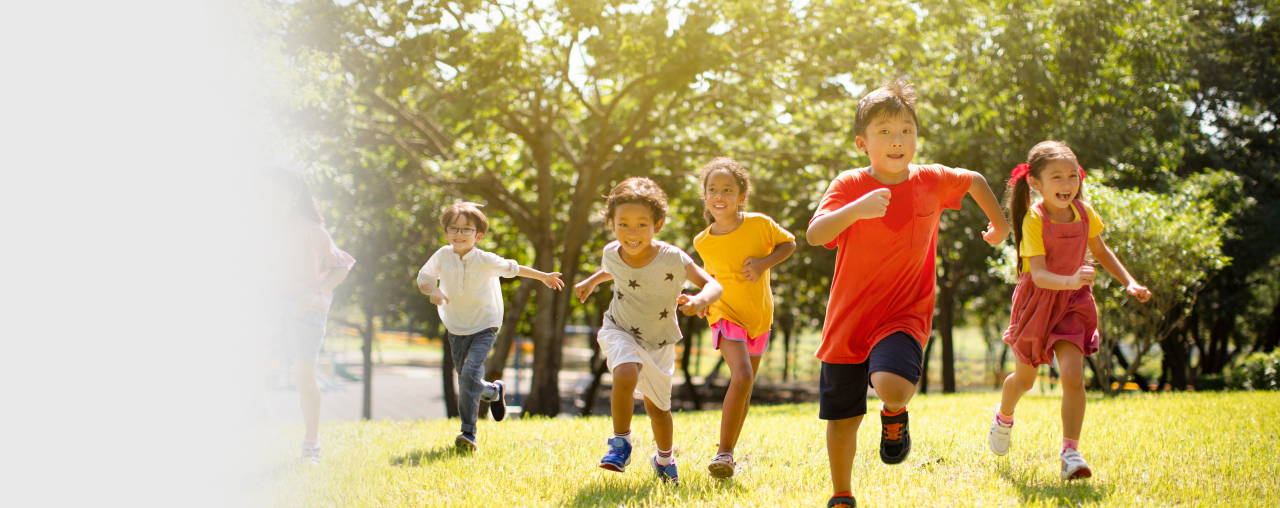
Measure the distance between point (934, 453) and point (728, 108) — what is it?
8.72 m

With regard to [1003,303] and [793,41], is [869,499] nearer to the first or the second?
[793,41]

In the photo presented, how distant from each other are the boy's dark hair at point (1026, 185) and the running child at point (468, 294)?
287 centimetres

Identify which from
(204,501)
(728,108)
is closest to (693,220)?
(728,108)

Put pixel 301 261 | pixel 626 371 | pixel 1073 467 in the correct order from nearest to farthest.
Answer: pixel 1073 467 → pixel 626 371 → pixel 301 261

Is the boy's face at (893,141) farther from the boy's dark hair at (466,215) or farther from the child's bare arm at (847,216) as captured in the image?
the boy's dark hair at (466,215)

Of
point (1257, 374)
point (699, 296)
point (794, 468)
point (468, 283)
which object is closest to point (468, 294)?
point (468, 283)

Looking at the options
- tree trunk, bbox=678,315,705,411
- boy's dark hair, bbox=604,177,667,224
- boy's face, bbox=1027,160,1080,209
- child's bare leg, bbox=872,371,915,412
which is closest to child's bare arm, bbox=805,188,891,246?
child's bare leg, bbox=872,371,915,412

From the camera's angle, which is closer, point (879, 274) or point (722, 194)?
point (879, 274)

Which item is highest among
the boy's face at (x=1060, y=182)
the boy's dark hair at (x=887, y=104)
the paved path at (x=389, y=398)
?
the boy's dark hair at (x=887, y=104)

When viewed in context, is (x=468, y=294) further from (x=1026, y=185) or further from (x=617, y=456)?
(x=1026, y=185)

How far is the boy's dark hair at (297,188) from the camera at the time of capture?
517 centimetres

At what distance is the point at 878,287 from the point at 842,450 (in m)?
0.71

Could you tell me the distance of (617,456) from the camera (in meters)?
4.20

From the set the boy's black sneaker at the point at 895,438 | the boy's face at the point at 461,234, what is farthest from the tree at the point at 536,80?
the boy's black sneaker at the point at 895,438
